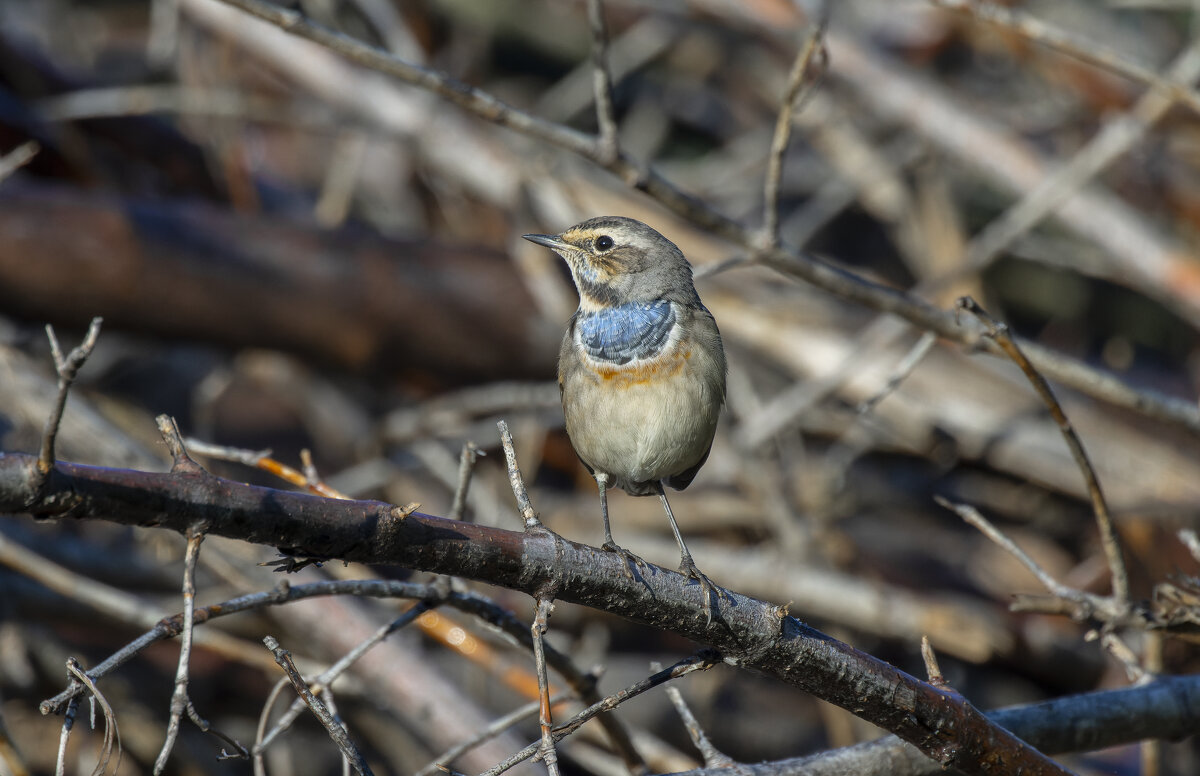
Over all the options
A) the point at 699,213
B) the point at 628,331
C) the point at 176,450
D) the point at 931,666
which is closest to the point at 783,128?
the point at 699,213

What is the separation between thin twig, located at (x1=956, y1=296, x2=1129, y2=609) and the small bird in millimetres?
1001

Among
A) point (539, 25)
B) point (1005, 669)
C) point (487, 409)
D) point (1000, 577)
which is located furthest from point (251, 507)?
point (539, 25)

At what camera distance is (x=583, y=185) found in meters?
7.44

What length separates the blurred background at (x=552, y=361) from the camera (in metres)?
5.58

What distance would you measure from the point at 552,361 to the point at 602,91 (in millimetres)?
3356

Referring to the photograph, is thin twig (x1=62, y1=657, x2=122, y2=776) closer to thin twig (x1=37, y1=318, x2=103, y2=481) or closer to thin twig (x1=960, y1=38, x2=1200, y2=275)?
thin twig (x1=37, y1=318, x2=103, y2=481)

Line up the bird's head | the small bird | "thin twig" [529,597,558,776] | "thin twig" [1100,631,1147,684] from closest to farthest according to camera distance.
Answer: "thin twig" [529,597,558,776], "thin twig" [1100,631,1147,684], the small bird, the bird's head

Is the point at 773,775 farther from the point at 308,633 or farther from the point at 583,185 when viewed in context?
the point at 583,185

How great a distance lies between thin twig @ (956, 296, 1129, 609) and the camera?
10.1ft

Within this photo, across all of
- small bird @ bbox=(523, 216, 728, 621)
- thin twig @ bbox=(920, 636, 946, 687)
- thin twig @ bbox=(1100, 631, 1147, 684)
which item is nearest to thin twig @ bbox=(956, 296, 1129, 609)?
thin twig @ bbox=(1100, 631, 1147, 684)

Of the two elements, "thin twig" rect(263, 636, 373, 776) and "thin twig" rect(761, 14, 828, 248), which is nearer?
"thin twig" rect(263, 636, 373, 776)

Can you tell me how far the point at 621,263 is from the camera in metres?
4.27

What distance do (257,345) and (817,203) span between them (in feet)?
13.6

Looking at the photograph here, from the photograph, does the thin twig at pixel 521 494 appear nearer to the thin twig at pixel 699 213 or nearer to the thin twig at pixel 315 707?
the thin twig at pixel 315 707
